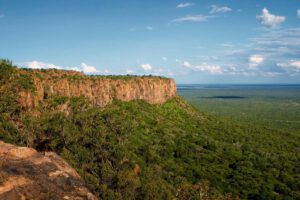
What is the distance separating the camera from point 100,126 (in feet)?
159

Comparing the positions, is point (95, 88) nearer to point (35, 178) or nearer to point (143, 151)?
point (143, 151)

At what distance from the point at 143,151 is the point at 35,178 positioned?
3592cm

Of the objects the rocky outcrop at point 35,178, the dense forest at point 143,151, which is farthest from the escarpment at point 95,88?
the rocky outcrop at point 35,178

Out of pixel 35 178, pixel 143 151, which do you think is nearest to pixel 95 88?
pixel 143 151

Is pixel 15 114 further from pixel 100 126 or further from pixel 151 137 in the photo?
pixel 151 137

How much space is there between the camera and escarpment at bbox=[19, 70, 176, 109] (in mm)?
46188

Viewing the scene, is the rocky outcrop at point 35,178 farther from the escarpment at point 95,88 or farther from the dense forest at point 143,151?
the escarpment at point 95,88

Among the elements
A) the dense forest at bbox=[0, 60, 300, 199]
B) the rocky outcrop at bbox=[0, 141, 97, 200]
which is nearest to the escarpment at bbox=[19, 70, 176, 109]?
the dense forest at bbox=[0, 60, 300, 199]

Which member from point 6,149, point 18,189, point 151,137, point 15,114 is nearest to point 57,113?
point 15,114

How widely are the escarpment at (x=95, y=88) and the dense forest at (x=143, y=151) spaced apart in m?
1.50

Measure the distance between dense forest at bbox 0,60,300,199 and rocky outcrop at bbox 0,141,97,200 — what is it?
10.2m

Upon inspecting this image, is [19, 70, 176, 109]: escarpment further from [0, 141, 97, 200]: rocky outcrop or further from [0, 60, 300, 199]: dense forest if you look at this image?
[0, 141, 97, 200]: rocky outcrop

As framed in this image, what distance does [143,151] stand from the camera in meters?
48.1

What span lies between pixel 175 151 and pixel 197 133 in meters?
15.8
